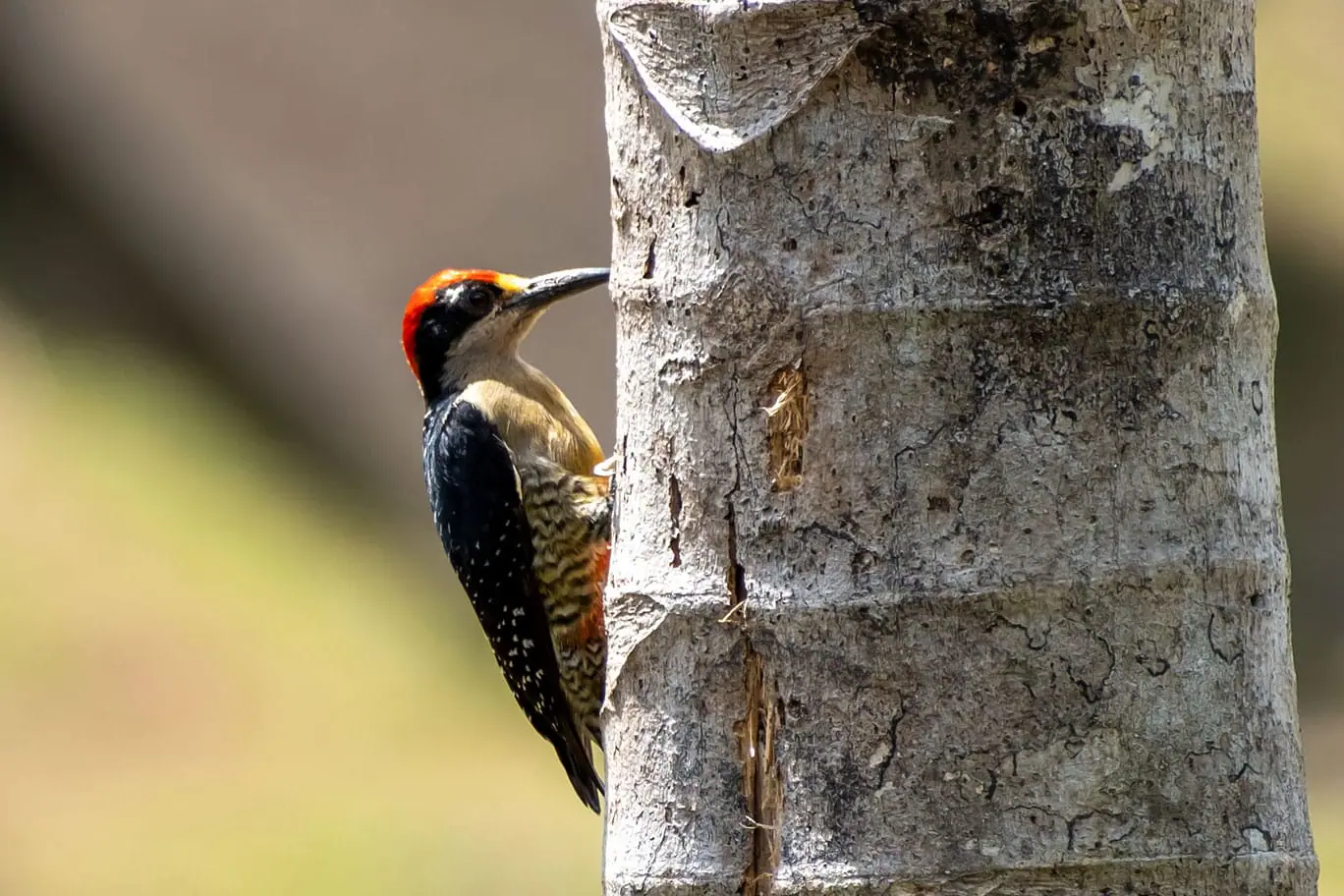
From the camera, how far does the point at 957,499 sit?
2.44m

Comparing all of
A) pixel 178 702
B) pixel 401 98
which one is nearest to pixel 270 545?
pixel 178 702

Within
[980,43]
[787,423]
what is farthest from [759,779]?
[980,43]

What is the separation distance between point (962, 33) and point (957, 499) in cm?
61

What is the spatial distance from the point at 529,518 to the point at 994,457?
115 inches

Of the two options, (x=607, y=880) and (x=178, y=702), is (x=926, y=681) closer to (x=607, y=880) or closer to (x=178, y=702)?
(x=607, y=880)

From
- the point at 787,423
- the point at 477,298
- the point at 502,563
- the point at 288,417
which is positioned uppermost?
the point at 477,298

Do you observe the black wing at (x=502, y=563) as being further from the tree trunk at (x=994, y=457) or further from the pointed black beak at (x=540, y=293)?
the tree trunk at (x=994, y=457)

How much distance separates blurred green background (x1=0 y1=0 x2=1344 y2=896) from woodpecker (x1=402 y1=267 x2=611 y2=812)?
4.61 m

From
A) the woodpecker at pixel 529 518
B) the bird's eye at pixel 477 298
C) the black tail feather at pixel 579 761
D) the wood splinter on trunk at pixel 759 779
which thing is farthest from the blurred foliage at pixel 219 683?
the wood splinter on trunk at pixel 759 779

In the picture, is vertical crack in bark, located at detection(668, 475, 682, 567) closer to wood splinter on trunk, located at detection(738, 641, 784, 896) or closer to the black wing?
wood splinter on trunk, located at detection(738, 641, 784, 896)

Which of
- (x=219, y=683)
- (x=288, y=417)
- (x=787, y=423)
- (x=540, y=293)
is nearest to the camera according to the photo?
(x=787, y=423)

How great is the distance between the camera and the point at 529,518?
17.2 ft

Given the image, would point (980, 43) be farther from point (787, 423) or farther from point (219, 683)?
point (219, 683)

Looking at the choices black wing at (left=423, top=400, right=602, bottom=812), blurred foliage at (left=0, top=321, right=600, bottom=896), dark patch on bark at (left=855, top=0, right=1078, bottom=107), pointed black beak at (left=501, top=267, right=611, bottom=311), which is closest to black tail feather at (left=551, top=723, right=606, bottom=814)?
black wing at (left=423, top=400, right=602, bottom=812)
